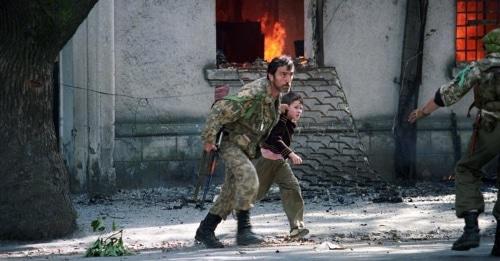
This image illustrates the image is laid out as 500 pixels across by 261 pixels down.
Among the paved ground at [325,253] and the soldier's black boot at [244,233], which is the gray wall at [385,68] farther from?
the soldier's black boot at [244,233]

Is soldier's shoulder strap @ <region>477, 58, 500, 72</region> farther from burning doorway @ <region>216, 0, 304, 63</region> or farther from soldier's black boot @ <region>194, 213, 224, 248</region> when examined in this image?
burning doorway @ <region>216, 0, 304, 63</region>

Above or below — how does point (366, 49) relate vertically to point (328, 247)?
above

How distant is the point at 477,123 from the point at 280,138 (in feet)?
6.32

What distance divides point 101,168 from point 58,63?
1.44m

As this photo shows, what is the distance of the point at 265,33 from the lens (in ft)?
54.5

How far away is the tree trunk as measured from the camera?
13.8 metres

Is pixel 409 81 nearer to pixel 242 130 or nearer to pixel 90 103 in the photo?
pixel 90 103

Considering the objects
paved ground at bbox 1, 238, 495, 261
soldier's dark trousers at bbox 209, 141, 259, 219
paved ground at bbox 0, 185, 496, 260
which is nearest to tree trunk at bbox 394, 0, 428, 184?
paved ground at bbox 0, 185, 496, 260

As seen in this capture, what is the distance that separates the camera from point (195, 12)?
13289mm

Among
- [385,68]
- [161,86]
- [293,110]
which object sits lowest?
[293,110]

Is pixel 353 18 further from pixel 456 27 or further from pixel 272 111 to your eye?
pixel 272 111

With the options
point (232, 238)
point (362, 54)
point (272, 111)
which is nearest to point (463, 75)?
point (272, 111)

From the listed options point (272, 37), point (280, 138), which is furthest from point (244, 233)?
point (272, 37)

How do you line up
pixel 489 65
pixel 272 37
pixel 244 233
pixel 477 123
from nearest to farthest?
pixel 489 65, pixel 477 123, pixel 244 233, pixel 272 37
